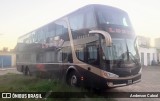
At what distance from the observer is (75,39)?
10.3m

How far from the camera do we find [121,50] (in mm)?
8914

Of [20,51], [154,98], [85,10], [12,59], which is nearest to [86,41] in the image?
[85,10]

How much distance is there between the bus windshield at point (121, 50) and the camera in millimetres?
8555

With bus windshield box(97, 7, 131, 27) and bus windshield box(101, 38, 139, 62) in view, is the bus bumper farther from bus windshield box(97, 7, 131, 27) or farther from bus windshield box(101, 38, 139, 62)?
bus windshield box(97, 7, 131, 27)

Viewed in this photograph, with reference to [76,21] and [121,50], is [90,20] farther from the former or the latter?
[121,50]

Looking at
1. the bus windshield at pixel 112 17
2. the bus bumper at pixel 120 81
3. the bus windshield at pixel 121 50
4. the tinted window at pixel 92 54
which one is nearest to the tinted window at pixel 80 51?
the tinted window at pixel 92 54

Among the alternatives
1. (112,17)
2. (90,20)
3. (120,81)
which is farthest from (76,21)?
(120,81)

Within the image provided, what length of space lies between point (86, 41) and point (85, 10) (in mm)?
1589

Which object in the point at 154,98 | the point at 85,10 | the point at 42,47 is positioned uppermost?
the point at 85,10

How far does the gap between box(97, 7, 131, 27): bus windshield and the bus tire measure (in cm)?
294

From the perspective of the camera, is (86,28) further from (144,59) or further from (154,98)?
(144,59)

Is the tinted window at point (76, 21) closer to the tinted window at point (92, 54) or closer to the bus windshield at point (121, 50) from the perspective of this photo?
the tinted window at point (92, 54)

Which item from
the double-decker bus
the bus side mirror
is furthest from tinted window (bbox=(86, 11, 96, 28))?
the bus side mirror

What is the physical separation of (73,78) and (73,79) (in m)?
0.06
